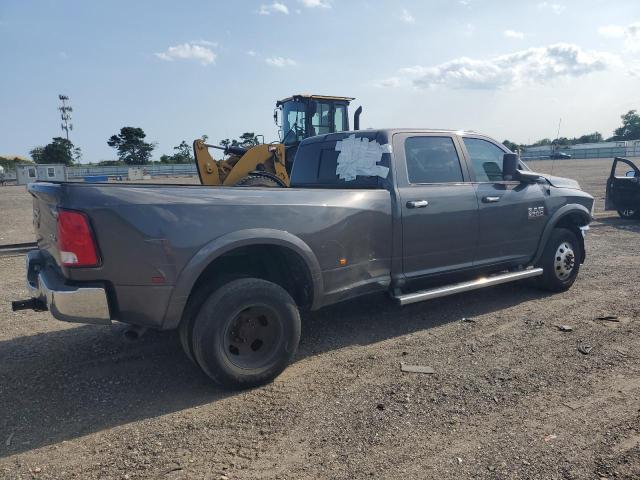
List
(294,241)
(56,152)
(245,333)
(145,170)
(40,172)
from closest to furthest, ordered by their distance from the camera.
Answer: (245,333), (294,241), (40,172), (145,170), (56,152)

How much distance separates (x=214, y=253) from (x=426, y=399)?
6.08ft

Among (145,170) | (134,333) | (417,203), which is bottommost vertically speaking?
(134,333)

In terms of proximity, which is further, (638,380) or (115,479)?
(638,380)

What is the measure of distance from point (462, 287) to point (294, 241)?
209 cm

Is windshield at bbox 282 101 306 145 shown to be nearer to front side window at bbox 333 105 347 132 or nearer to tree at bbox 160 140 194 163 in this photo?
front side window at bbox 333 105 347 132

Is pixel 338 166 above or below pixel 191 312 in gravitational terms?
above

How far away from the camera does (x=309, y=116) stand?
539 inches

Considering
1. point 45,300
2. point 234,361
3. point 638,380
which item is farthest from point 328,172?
point 638,380

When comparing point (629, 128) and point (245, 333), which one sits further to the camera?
point (629, 128)

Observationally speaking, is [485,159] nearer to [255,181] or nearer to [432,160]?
[432,160]

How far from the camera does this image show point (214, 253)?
137 inches

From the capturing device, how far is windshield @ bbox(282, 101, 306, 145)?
13844 millimetres

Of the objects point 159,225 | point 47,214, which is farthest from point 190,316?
point 47,214

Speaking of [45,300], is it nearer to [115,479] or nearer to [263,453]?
[115,479]
